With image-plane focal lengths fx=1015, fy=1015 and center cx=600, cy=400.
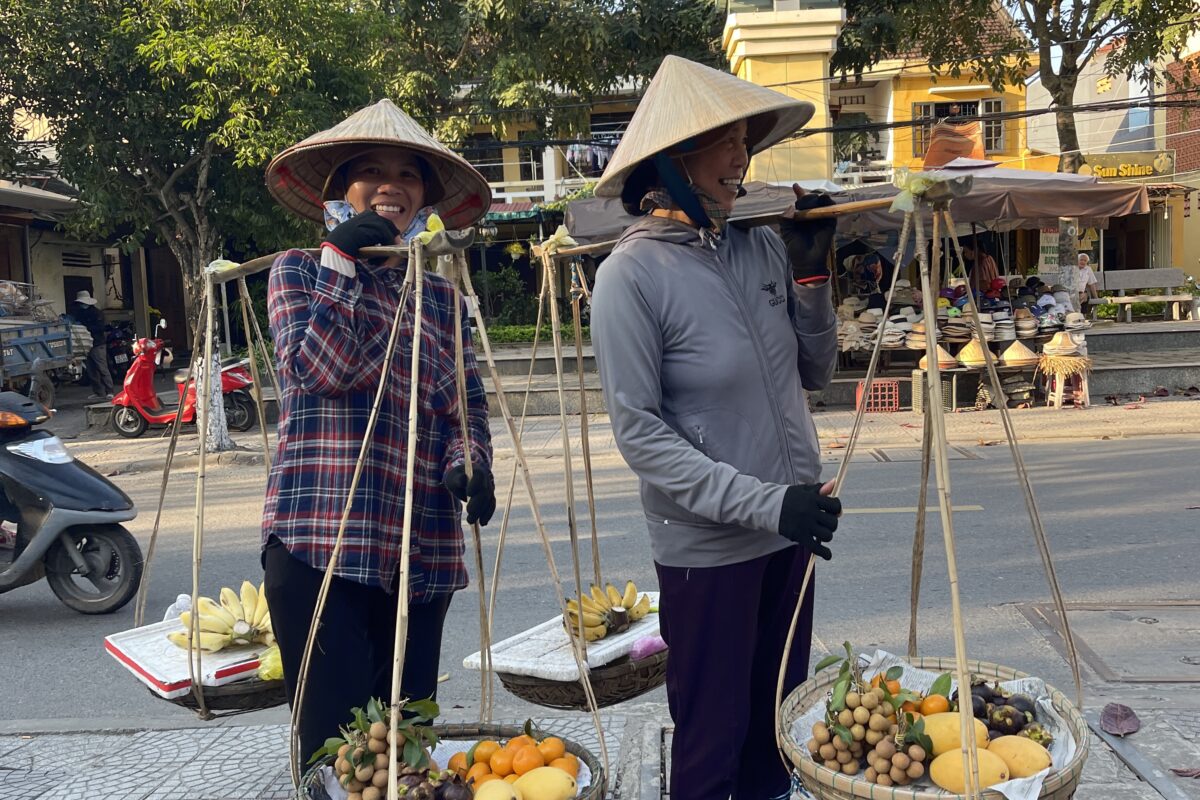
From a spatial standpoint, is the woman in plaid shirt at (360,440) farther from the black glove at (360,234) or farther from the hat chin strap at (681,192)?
the hat chin strap at (681,192)

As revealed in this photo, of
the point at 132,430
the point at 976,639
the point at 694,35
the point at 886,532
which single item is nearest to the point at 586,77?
the point at 694,35

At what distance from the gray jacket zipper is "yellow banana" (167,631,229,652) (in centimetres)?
162

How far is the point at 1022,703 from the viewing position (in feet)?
6.81

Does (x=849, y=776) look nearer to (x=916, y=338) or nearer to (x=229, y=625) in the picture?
(x=229, y=625)

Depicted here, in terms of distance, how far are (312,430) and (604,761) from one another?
86cm

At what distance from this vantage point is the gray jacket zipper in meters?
1.86

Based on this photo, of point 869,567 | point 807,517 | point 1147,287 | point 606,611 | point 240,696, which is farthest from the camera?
point 1147,287

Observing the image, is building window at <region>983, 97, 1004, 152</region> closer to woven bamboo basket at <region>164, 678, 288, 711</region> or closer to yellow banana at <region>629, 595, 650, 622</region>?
yellow banana at <region>629, 595, 650, 622</region>

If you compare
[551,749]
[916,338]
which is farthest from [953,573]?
[916,338]

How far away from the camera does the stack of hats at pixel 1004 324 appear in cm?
909

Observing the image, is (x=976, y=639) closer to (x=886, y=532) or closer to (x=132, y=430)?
(x=886, y=532)

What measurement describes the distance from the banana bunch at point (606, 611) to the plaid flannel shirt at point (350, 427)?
73 centimetres

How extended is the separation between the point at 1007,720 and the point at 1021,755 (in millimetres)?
151

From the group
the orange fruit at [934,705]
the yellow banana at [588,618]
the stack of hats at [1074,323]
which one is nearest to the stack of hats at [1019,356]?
the stack of hats at [1074,323]
